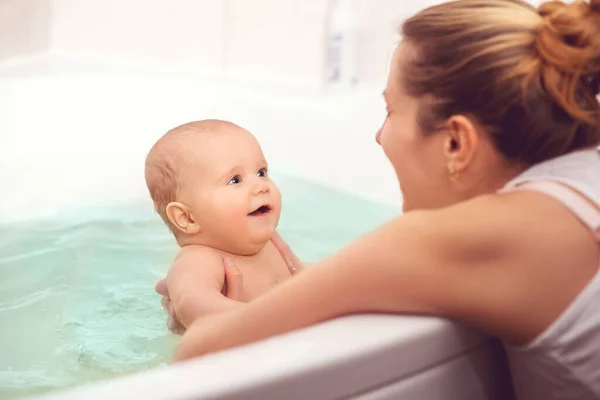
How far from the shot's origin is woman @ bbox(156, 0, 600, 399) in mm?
804

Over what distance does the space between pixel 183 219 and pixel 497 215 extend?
1.96 ft

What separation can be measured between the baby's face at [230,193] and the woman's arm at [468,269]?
0.41 meters

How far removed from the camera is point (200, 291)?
1.12 m

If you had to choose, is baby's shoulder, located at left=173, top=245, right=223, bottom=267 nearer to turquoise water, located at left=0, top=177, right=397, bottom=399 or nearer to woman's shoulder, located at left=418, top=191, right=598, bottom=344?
turquoise water, located at left=0, top=177, right=397, bottom=399

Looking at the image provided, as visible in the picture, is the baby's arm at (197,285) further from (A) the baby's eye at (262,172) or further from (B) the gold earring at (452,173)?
(B) the gold earring at (452,173)

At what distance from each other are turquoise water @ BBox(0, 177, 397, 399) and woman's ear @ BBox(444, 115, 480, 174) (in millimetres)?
506

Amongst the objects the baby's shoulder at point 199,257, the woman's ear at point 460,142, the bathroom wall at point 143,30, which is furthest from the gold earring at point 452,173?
the bathroom wall at point 143,30

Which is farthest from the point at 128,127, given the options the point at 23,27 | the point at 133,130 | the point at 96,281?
the point at 96,281

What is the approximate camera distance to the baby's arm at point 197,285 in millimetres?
1080

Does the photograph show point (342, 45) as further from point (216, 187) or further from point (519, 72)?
point (519, 72)

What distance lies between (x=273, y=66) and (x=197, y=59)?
23 centimetres

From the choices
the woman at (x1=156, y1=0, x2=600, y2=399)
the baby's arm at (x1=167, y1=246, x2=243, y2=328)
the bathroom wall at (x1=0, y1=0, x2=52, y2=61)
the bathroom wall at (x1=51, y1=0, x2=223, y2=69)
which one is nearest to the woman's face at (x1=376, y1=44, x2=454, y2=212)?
the woman at (x1=156, y1=0, x2=600, y2=399)

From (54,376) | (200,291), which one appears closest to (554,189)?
(200,291)

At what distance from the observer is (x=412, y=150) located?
964 mm
